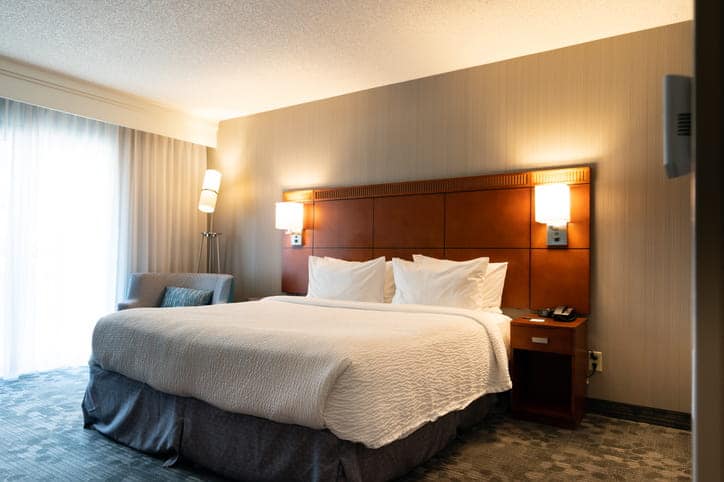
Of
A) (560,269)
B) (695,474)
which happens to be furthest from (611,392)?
(695,474)

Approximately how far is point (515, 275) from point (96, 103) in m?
3.89

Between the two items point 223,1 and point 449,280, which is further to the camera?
Result: point 449,280

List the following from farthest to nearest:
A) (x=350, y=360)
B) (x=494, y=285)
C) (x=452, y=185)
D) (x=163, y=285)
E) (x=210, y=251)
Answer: (x=210, y=251)
(x=163, y=285)
(x=452, y=185)
(x=494, y=285)
(x=350, y=360)

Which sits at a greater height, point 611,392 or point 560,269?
point 560,269

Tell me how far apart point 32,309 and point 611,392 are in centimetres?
448

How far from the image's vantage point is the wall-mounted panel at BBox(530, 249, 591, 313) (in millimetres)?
3430

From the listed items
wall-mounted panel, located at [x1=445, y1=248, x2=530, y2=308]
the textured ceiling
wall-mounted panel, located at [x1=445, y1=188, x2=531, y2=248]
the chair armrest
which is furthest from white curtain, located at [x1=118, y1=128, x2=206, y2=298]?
wall-mounted panel, located at [x1=445, y1=248, x2=530, y2=308]

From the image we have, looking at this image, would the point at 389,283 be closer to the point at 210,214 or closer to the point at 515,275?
the point at 515,275

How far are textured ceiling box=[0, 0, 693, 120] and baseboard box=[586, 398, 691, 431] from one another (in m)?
2.43

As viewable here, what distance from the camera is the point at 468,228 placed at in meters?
3.90

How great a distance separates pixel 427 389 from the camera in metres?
2.29

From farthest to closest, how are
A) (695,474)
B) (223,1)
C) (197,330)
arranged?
1. (223,1)
2. (197,330)
3. (695,474)

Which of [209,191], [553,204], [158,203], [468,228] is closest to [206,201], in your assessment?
[209,191]

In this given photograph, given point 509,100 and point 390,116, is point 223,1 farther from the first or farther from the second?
point 509,100
